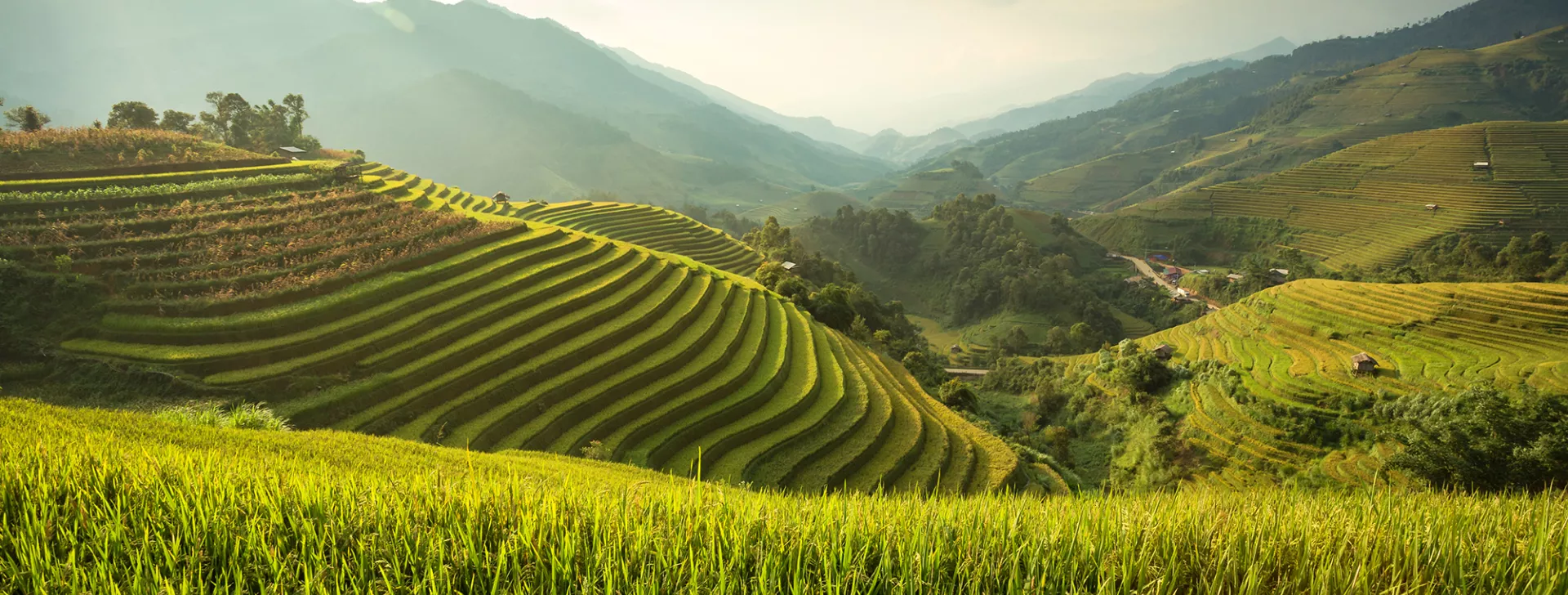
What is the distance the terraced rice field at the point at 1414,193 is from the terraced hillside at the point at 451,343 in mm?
82757

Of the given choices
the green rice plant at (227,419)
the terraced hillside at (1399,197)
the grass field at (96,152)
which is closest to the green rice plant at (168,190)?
the grass field at (96,152)

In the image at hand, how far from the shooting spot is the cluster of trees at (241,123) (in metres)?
38.6

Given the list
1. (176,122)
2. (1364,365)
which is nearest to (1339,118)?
(1364,365)

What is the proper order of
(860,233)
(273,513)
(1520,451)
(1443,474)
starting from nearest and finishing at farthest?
(273,513) < (1520,451) < (1443,474) < (860,233)

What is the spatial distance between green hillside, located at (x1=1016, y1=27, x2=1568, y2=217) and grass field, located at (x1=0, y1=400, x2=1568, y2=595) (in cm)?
15197

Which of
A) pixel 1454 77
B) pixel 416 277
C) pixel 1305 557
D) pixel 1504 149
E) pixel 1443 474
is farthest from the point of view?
pixel 1454 77

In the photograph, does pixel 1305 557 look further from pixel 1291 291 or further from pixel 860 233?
pixel 860 233

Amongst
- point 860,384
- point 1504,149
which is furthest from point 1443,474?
point 1504,149

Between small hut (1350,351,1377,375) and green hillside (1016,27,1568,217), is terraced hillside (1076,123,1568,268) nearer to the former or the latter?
green hillside (1016,27,1568,217)

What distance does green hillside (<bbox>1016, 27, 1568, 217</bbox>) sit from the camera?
133 meters

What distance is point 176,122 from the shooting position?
4041 cm

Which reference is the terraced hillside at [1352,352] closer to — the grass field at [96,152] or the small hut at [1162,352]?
the small hut at [1162,352]

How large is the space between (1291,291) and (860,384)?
37.4 m

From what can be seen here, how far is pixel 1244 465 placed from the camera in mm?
23922
